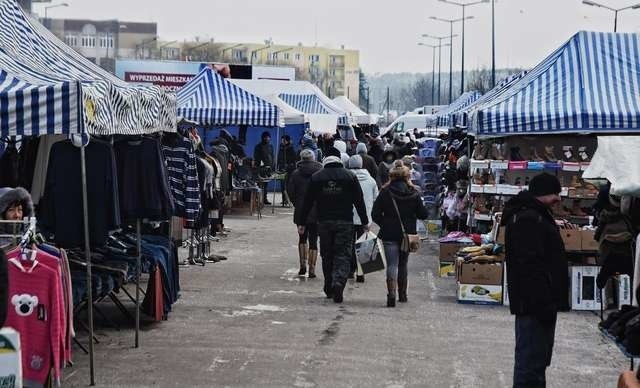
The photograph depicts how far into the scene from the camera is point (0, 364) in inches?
259

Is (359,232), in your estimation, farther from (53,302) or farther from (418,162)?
(418,162)

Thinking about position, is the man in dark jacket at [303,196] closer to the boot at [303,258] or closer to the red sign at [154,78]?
the boot at [303,258]

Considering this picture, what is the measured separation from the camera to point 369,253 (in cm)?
1622

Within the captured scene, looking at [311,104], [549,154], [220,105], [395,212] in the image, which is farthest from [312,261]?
[311,104]

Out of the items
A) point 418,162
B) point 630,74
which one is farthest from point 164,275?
point 418,162

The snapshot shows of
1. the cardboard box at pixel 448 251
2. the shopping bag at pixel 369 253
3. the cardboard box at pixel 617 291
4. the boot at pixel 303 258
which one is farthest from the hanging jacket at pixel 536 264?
the cardboard box at pixel 448 251

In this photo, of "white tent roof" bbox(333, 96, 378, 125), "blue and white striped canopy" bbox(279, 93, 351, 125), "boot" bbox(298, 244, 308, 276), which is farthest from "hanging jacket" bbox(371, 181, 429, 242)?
"white tent roof" bbox(333, 96, 378, 125)

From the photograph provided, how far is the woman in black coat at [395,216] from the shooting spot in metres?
14.7

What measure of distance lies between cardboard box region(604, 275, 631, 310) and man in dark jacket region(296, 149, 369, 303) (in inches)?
125

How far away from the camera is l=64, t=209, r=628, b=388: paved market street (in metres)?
10.6

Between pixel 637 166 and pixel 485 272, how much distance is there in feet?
19.3

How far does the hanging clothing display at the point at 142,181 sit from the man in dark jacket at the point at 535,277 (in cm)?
448

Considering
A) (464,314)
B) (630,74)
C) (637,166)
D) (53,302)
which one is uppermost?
(630,74)

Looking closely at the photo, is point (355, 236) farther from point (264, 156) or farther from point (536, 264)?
point (264, 156)
